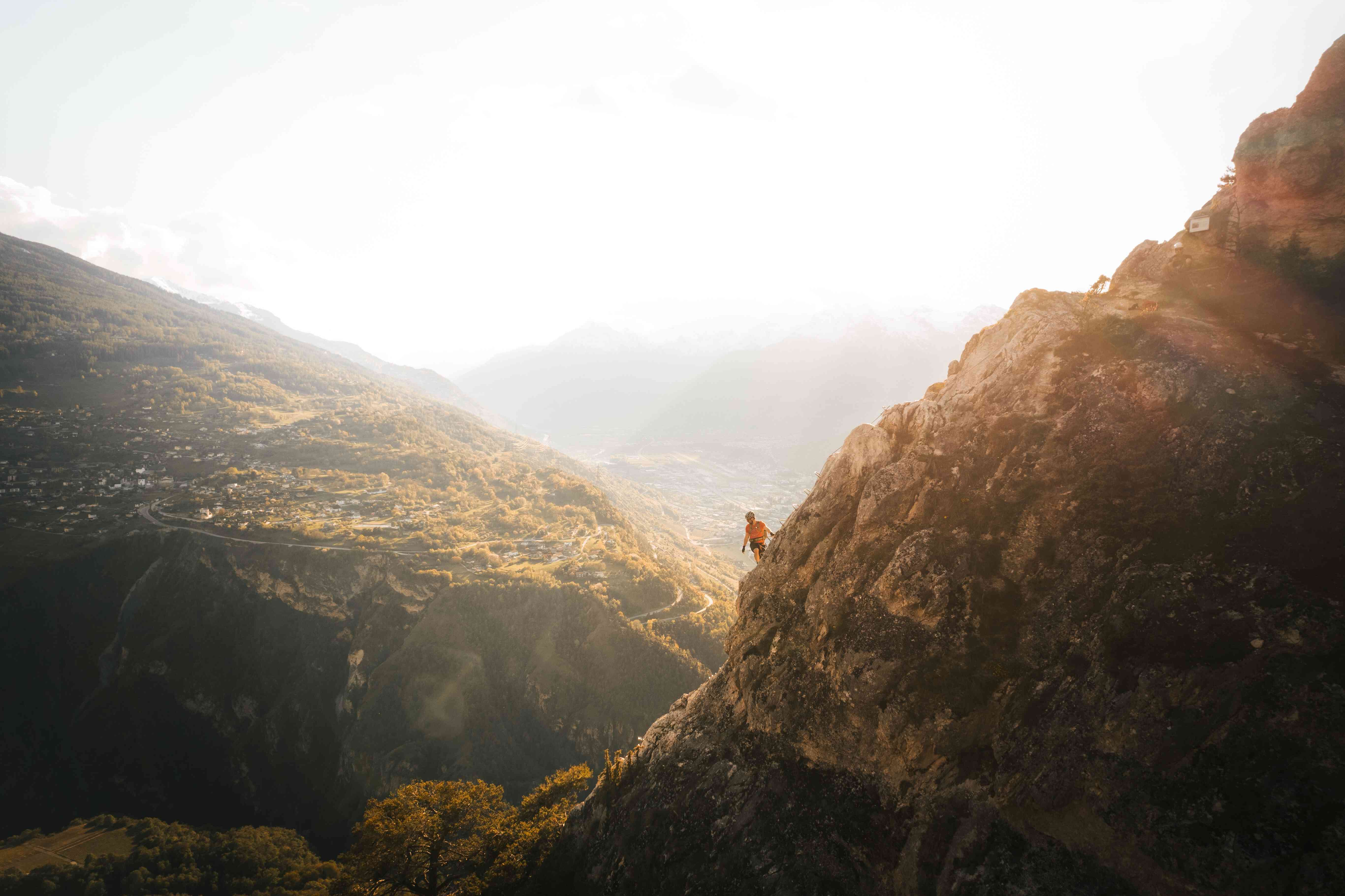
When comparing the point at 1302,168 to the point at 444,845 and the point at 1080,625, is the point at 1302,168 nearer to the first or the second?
the point at 1080,625

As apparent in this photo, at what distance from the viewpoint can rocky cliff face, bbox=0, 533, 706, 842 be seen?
75062 millimetres

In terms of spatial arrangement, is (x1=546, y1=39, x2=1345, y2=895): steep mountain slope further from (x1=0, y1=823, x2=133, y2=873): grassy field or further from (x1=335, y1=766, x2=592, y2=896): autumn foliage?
(x1=0, y1=823, x2=133, y2=873): grassy field

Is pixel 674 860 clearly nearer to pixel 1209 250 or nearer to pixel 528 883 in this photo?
pixel 528 883

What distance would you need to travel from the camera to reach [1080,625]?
13.0 metres

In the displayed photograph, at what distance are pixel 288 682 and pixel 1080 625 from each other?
112089 millimetres

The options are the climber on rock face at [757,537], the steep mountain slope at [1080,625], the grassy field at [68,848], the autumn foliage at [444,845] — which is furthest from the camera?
the grassy field at [68,848]

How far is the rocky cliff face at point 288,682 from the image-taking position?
75.1 meters

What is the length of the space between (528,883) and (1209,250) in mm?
40039

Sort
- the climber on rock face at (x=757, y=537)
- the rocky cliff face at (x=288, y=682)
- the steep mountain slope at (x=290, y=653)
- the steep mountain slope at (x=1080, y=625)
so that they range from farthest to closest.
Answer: the steep mountain slope at (x=290, y=653), the rocky cliff face at (x=288, y=682), the climber on rock face at (x=757, y=537), the steep mountain slope at (x=1080, y=625)

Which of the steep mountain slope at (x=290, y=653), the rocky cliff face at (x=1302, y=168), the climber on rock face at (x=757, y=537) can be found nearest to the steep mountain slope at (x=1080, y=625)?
the rocky cliff face at (x=1302, y=168)

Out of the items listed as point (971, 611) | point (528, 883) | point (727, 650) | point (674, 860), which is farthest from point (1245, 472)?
point (528, 883)

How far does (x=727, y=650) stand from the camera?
76.8 ft

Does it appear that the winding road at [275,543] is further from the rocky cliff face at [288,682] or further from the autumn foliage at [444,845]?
the autumn foliage at [444,845]

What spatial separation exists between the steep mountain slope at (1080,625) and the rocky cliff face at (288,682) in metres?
64.0
